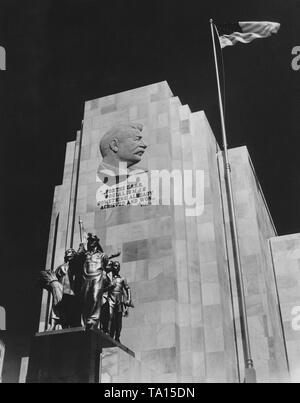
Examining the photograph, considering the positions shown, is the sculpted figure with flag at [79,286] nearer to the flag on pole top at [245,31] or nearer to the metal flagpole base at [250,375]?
the metal flagpole base at [250,375]

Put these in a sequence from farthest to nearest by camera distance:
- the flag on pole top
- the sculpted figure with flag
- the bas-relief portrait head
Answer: the bas-relief portrait head < the flag on pole top < the sculpted figure with flag

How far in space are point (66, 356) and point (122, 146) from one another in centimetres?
1313

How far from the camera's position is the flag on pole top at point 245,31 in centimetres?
2203

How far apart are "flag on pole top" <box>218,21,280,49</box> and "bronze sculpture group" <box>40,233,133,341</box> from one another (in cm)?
1139

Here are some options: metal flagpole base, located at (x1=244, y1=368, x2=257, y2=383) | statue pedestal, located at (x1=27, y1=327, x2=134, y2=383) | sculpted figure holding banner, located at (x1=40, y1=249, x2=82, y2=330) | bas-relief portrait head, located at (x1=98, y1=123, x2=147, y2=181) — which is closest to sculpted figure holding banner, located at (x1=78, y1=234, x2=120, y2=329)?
sculpted figure holding banner, located at (x1=40, y1=249, x2=82, y2=330)

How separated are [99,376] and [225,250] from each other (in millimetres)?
11011

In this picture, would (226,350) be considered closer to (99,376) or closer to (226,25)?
(99,376)

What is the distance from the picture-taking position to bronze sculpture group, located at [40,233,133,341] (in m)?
16.6

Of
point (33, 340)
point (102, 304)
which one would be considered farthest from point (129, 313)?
point (33, 340)

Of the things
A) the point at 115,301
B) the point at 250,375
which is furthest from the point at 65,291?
the point at 250,375

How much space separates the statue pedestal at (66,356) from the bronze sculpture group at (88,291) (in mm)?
1059

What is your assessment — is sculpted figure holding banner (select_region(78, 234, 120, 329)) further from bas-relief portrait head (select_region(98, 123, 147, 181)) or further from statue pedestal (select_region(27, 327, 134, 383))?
bas-relief portrait head (select_region(98, 123, 147, 181))

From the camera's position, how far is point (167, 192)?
23.1 meters

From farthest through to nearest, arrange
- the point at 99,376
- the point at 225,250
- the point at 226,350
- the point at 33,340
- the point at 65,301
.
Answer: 1. the point at 225,250
2. the point at 226,350
3. the point at 65,301
4. the point at 33,340
5. the point at 99,376
